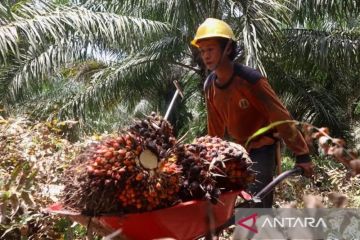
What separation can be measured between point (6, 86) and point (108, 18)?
3280 millimetres

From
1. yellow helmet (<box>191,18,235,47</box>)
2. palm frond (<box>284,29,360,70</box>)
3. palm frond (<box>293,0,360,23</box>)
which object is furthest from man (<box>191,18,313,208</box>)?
palm frond (<box>284,29,360,70</box>)

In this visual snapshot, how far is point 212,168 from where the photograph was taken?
228cm

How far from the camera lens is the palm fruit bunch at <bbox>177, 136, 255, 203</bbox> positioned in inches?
86.5

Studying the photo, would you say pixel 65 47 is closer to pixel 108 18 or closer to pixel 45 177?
pixel 108 18

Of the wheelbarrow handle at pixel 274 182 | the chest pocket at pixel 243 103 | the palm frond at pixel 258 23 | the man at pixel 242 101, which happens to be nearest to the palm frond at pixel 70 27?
the palm frond at pixel 258 23

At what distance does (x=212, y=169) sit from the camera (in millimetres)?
2297

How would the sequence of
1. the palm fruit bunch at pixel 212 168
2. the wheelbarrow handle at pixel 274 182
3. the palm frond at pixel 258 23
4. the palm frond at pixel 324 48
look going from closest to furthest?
the palm fruit bunch at pixel 212 168 → the wheelbarrow handle at pixel 274 182 → the palm frond at pixel 258 23 → the palm frond at pixel 324 48

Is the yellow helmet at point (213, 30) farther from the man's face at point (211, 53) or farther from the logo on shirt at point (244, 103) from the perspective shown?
the logo on shirt at point (244, 103)

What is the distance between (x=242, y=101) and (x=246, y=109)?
0.06m

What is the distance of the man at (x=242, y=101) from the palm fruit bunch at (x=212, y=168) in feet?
2.33

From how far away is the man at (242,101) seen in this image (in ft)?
10.3

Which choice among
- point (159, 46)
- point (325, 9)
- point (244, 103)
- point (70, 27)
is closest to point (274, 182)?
point (244, 103)

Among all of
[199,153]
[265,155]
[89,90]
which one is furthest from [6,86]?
[199,153]

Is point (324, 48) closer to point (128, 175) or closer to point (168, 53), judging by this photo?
point (168, 53)
